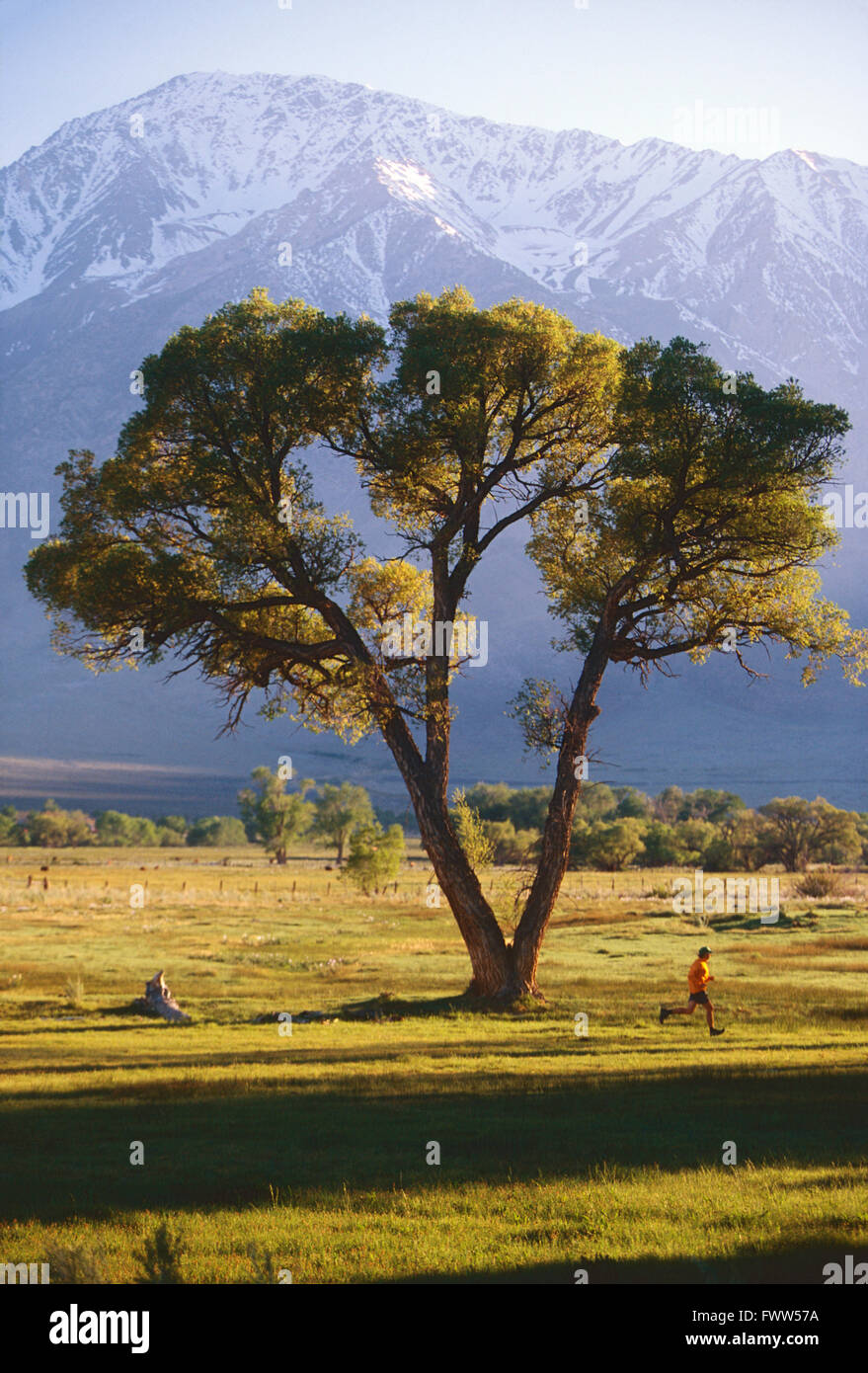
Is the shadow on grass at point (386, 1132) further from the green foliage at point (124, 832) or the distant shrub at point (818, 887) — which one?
the green foliage at point (124, 832)

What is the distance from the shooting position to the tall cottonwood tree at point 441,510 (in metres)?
25.0

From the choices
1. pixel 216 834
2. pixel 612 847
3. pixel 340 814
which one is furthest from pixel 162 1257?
pixel 216 834

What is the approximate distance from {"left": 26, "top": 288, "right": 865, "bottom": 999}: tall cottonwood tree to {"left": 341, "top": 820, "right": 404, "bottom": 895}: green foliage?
44.8 m

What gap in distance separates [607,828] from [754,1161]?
99.6 metres

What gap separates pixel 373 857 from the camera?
234ft

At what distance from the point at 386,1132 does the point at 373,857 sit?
58722 mm

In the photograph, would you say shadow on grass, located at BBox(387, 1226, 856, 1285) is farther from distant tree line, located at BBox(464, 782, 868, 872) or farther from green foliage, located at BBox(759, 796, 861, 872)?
green foliage, located at BBox(759, 796, 861, 872)

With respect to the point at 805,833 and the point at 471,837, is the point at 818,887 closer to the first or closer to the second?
the point at 805,833

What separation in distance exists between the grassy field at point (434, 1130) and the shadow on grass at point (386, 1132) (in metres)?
0.05

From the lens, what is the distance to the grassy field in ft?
27.0

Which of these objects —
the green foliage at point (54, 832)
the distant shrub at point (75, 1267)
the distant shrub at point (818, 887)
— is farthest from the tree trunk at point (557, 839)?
the green foliage at point (54, 832)

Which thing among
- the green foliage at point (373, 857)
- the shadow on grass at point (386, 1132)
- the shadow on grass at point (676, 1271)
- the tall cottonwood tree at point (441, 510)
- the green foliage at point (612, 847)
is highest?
the tall cottonwood tree at point (441, 510)
